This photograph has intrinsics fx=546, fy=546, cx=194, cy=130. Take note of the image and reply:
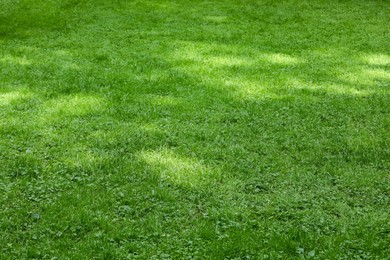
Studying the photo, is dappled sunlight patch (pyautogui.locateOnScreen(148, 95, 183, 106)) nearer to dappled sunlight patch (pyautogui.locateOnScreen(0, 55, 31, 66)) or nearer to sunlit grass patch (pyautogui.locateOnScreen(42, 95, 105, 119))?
sunlit grass patch (pyautogui.locateOnScreen(42, 95, 105, 119))

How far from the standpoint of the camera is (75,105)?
8500 millimetres

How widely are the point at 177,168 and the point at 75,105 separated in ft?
8.70

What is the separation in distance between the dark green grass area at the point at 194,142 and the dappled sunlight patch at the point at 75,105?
0.11 feet

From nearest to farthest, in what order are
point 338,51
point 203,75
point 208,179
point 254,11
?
point 208,179
point 203,75
point 338,51
point 254,11

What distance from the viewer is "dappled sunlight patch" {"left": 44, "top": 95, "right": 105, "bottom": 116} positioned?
8.27m

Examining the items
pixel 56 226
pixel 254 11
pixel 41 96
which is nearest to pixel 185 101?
pixel 41 96

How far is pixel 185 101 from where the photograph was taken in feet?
28.6

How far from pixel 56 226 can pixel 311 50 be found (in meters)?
7.57

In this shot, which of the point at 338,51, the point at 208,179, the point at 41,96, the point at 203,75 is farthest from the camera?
the point at 338,51

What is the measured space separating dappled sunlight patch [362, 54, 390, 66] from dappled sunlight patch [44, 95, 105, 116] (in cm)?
542

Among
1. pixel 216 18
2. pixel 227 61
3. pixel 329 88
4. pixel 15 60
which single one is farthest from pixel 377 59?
pixel 15 60

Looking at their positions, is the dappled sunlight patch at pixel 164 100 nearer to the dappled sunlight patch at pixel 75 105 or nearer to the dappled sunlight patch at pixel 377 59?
the dappled sunlight patch at pixel 75 105

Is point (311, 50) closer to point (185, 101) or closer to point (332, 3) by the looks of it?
point (185, 101)

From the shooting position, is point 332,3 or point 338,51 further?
point 332,3
